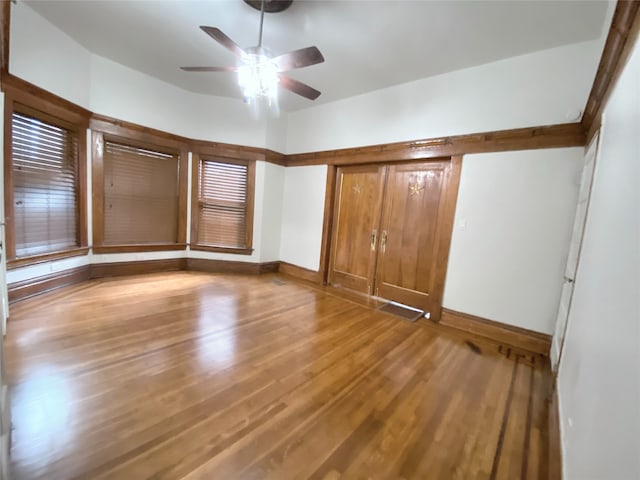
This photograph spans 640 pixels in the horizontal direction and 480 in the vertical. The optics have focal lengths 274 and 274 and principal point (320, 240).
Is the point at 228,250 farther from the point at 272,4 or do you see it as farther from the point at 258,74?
the point at 272,4

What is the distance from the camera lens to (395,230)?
3867 mm

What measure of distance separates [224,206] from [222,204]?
1.9 inches

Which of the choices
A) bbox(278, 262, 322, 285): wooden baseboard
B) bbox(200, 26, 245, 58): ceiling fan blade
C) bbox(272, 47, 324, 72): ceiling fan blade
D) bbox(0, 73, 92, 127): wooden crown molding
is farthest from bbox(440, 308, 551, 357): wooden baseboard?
bbox(0, 73, 92, 127): wooden crown molding

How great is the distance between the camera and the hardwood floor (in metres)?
1.38

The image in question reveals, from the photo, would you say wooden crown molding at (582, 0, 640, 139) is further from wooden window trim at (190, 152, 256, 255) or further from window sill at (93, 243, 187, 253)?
window sill at (93, 243, 187, 253)

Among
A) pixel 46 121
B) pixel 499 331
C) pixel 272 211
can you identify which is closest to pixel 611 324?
pixel 499 331

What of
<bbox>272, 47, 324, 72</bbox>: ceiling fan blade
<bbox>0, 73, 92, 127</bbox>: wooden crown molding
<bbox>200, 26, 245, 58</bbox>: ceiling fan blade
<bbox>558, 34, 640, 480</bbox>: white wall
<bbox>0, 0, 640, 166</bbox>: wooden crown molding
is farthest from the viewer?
<bbox>0, 73, 92, 127</bbox>: wooden crown molding

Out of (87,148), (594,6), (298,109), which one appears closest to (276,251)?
(298,109)

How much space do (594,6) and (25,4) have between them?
202 inches

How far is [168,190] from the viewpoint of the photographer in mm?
4523

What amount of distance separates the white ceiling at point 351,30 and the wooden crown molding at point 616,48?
874 millimetres

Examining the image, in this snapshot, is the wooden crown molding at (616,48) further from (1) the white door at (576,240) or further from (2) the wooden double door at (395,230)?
(2) the wooden double door at (395,230)

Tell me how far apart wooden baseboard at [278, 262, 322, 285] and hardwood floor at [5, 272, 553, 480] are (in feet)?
5.25

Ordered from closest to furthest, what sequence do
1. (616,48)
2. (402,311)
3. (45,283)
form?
(616,48) < (45,283) < (402,311)
